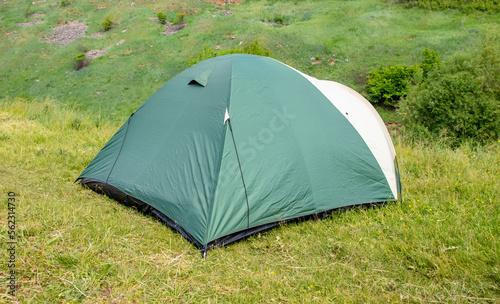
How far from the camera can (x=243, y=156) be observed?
12.1 ft

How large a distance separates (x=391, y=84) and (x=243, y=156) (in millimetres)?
13042

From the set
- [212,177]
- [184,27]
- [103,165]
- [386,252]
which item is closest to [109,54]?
[184,27]

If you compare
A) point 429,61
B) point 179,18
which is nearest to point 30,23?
point 179,18

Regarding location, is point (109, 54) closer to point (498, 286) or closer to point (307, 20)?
point (307, 20)

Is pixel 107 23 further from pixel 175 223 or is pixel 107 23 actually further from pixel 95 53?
pixel 175 223

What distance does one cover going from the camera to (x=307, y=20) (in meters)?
22.2

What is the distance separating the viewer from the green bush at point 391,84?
47.3 feet

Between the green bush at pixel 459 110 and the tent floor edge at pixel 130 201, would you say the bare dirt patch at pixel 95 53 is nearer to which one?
the tent floor edge at pixel 130 201

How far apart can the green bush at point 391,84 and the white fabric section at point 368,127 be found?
10.7 meters

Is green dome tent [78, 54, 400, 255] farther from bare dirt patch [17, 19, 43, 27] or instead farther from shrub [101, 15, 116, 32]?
bare dirt patch [17, 19, 43, 27]

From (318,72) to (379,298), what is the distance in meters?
15.6

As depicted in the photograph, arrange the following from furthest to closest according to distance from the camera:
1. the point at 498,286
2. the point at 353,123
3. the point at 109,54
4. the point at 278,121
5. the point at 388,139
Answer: the point at 109,54 < the point at 388,139 < the point at 353,123 < the point at 278,121 < the point at 498,286

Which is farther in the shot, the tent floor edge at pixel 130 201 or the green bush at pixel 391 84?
the green bush at pixel 391 84

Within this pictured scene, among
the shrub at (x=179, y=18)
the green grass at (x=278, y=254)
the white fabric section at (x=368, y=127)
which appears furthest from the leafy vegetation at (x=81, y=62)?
the white fabric section at (x=368, y=127)
